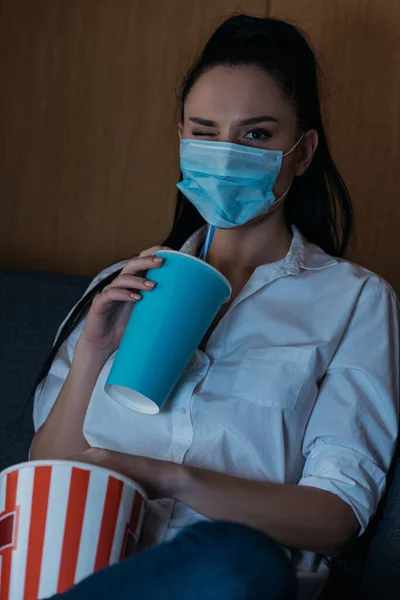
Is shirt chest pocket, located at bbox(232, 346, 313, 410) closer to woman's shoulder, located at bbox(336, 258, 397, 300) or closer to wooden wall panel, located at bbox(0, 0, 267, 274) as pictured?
woman's shoulder, located at bbox(336, 258, 397, 300)

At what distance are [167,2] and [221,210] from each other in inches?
29.8

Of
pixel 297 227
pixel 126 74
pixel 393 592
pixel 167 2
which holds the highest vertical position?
pixel 167 2

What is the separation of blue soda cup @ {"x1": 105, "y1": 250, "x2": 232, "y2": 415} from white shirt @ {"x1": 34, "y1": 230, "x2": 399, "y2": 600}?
19 cm

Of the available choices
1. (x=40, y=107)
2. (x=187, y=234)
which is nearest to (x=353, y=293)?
(x=187, y=234)

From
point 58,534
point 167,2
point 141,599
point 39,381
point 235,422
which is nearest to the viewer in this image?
point 141,599

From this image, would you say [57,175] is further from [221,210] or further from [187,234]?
[221,210]

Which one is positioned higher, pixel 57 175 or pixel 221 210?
pixel 221 210

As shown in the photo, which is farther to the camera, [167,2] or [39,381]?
[167,2]

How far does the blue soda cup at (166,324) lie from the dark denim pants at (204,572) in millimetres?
342

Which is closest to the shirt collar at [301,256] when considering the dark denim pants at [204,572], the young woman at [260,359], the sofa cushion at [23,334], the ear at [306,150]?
the young woman at [260,359]

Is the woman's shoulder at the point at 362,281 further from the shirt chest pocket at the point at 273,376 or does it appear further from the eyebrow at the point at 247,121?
the eyebrow at the point at 247,121

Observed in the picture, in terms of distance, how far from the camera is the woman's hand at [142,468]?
3.32 feet

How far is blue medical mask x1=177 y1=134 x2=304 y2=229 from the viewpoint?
4.16ft

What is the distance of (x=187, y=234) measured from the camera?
4.98 feet
